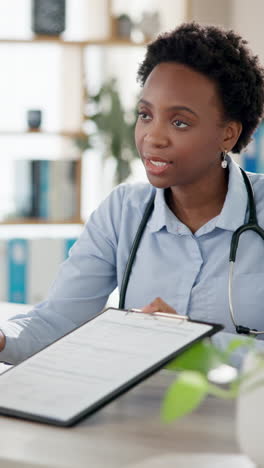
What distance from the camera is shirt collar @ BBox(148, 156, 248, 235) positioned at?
1.88 meters

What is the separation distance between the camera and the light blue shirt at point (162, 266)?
185cm

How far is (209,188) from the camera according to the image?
1928 mm

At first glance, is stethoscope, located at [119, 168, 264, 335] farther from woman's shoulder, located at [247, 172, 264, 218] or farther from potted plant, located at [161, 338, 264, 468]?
potted plant, located at [161, 338, 264, 468]

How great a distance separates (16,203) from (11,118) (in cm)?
43

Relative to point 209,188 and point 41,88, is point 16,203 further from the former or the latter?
point 209,188

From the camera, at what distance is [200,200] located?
6.33 ft

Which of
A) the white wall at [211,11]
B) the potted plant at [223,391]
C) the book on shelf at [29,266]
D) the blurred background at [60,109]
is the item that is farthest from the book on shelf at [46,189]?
the potted plant at [223,391]

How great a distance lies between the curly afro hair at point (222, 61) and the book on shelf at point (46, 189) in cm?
196

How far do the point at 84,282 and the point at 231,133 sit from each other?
500 mm

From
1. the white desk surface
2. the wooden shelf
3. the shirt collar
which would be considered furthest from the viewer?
the wooden shelf

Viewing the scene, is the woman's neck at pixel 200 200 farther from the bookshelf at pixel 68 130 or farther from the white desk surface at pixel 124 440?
the bookshelf at pixel 68 130

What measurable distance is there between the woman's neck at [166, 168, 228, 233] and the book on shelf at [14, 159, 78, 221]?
6.62 feet

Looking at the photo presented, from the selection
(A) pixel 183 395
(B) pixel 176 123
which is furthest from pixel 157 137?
(A) pixel 183 395

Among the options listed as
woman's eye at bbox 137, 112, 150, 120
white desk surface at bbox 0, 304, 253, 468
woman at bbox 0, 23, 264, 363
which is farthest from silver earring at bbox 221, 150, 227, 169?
white desk surface at bbox 0, 304, 253, 468
